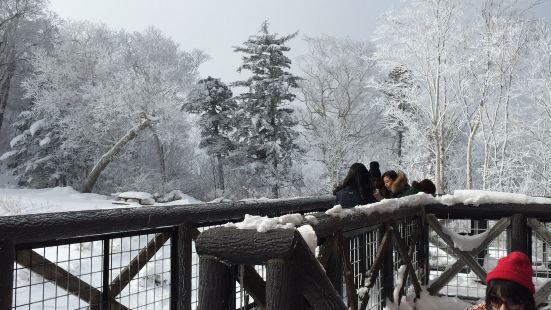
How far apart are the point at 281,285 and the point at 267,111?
96.5 feet

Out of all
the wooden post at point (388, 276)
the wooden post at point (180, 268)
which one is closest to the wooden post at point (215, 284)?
the wooden post at point (180, 268)

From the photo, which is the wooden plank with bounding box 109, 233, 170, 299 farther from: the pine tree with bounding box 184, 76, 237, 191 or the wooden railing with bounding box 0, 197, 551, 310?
the pine tree with bounding box 184, 76, 237, 191

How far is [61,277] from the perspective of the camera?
3.44 metres

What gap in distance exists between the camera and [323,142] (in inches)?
1292

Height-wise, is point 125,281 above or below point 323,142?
below

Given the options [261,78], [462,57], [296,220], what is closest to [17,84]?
[261,78]

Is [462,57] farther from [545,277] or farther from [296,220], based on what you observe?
[296,220]

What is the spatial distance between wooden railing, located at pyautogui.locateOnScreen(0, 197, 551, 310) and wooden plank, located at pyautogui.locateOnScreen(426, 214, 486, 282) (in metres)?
0.01

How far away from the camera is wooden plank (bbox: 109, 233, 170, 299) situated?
3.91 meters

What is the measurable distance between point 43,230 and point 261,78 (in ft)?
95.9

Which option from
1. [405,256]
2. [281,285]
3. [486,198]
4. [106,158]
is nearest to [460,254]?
[486,198]

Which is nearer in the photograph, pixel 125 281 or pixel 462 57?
pixel 125 281

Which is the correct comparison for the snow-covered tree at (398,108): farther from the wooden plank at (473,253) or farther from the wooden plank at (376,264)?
the wooden plank at (376,264)

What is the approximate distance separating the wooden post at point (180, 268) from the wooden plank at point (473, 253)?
10.2ft
